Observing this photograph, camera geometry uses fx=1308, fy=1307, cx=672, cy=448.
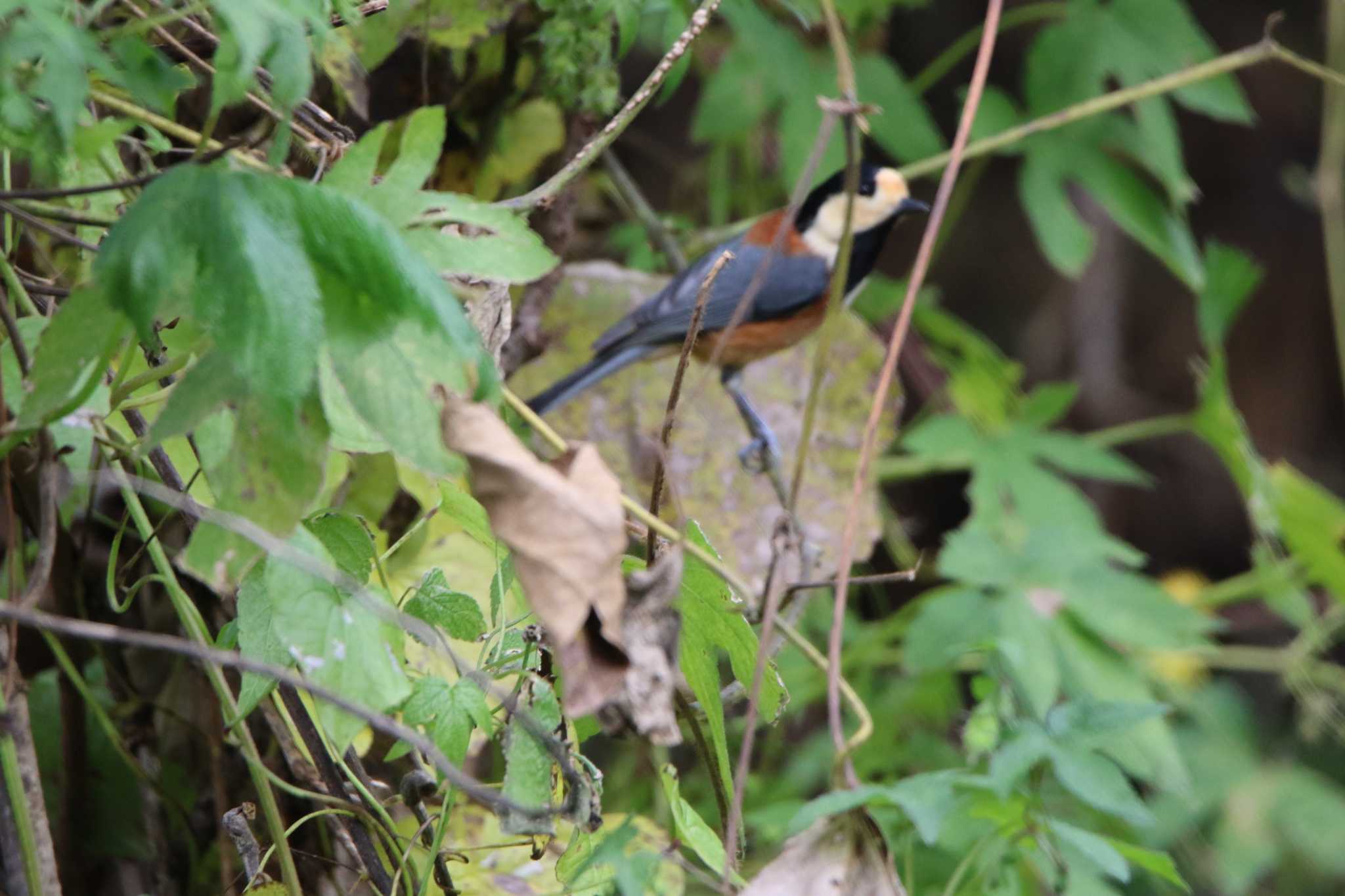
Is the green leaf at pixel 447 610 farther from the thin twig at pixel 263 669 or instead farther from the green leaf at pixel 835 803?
Result: the green leaf at pixel 835 803

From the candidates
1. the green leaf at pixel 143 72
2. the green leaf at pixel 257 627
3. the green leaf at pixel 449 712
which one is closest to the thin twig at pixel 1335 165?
the green leaf at pixel 449 712

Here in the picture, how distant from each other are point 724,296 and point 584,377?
0.83 metres

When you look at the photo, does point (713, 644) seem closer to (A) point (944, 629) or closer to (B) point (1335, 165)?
(A) point (944, 629)

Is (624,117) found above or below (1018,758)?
above

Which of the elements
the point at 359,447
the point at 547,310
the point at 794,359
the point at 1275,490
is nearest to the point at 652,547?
the point at 359,447

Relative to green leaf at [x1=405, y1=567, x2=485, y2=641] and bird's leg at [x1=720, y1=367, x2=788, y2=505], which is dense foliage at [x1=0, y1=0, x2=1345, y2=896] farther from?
bird's leg at [x1=720, y1=367, x2=788, y2=505]

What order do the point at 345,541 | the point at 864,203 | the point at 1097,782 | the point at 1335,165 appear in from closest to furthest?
the point at 345,541, the point at 1097,782, the point at 864,203, the point at 1335,165

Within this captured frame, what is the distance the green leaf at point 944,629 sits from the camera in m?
2.16

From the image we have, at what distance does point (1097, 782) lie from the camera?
4.34 feet

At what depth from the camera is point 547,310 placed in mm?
2330

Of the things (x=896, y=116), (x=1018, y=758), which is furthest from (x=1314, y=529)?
(x=1018, y=758)

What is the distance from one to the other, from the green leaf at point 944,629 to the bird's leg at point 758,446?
1.13 ft

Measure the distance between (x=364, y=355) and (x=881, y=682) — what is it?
2058 millimetres

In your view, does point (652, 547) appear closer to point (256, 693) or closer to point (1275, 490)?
point (256, 693)
